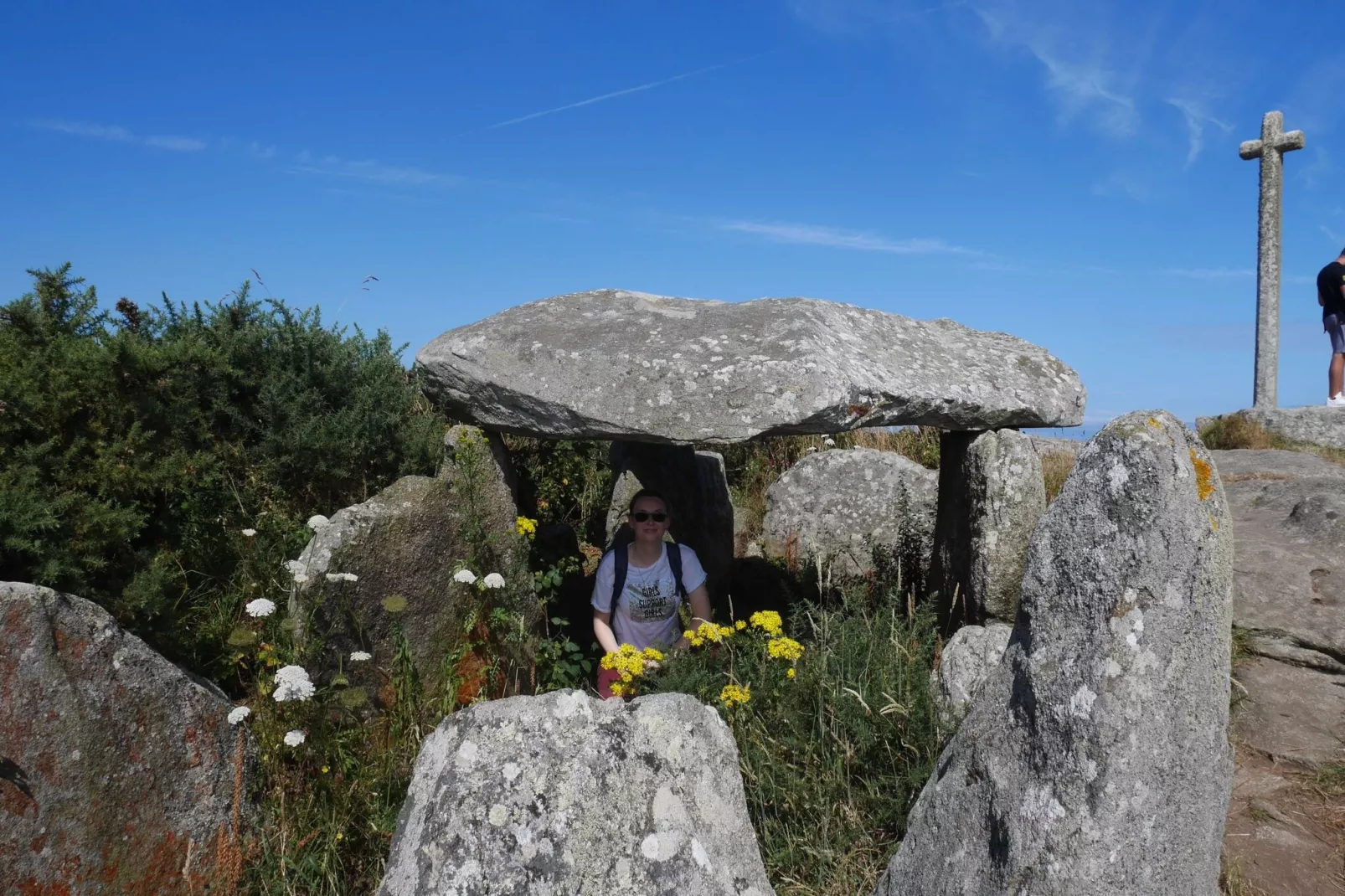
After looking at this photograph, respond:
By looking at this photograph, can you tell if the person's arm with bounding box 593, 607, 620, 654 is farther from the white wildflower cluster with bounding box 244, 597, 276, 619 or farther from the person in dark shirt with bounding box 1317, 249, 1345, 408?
the person in dark shirt with bounding box 1317, 249, 1345, 408

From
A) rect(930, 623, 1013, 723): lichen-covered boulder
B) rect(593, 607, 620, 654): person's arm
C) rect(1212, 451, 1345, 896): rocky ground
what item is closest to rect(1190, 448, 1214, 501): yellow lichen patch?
rect(930, 623, 1013, 723): lichen-covered boulder

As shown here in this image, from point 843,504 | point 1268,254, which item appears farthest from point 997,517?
point 1268,254

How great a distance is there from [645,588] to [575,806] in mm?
3167

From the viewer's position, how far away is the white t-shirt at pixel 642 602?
627cm

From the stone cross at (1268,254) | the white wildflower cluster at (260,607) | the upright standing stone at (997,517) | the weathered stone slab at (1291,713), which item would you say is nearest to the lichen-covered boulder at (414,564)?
the white wildflower cluster at (260,607)

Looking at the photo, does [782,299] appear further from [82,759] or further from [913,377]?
[82,759]

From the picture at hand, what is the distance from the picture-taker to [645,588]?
6.30 m

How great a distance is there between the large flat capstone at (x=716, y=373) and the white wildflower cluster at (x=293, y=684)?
1967 mm

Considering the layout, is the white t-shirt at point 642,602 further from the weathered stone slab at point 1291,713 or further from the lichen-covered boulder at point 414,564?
the weathered stone slab at point 1291,713

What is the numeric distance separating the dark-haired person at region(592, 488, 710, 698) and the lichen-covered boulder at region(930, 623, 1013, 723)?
5.68 ft

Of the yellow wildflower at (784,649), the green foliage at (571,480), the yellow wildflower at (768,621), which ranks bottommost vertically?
the yellow wildflower at (784,649)

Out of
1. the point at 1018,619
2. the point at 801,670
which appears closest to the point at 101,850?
the point at 801,670

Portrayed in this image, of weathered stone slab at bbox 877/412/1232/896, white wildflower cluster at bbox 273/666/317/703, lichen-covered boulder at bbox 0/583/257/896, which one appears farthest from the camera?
white wildflower cluster at bbox 273/666/317/703

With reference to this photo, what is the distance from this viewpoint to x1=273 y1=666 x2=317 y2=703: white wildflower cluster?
4.10 m
